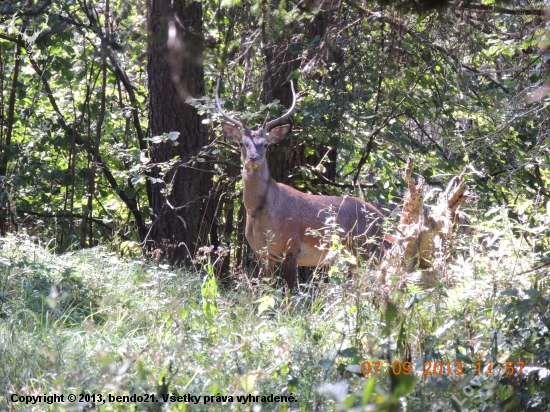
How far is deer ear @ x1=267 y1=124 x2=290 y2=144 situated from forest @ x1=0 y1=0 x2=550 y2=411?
331 mm

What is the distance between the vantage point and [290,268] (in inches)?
328

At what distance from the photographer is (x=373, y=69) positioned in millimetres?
8484

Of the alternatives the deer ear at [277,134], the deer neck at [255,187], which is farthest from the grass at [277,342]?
the deer ear at [277,134]

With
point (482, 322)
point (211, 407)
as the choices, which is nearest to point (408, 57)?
point (482, 322)

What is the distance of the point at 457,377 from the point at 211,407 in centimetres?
118

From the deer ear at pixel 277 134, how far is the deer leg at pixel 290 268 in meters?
1.31

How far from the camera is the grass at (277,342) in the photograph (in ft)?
11.2

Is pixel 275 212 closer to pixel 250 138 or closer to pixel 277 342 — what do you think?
pixel 250 138

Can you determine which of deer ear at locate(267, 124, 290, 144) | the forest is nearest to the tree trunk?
the forest
